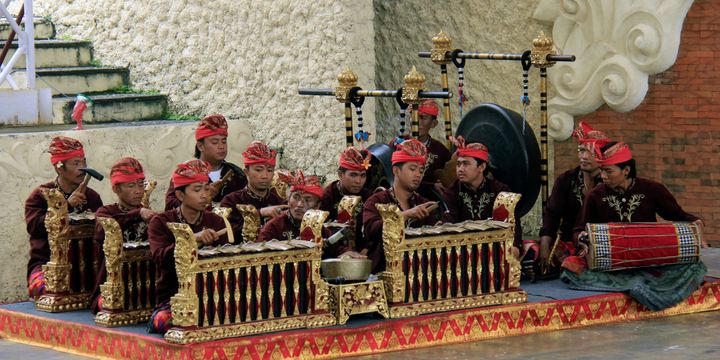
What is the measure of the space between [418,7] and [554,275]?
3.80 m

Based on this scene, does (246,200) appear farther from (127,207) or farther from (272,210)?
(127,207)

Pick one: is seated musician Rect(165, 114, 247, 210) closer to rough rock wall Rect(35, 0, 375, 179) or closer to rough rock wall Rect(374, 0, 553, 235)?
rough rock wall Rect(35, 0, 375, 179)

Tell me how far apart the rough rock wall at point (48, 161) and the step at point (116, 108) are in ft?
2.96

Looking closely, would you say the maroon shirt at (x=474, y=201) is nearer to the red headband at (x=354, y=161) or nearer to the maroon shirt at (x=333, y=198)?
the maroon shirt at (x=333, y=198)

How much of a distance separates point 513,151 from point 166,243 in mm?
2970

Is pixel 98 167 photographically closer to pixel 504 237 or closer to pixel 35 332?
pixel 35 332

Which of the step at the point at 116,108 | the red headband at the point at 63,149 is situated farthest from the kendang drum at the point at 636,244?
the step at the point at 116,108

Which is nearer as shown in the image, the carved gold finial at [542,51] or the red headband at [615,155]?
the red headband at [615,155]

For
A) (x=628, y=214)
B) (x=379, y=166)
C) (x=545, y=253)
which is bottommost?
(x=545, y=253)

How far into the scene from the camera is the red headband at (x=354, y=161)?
34.0 feet

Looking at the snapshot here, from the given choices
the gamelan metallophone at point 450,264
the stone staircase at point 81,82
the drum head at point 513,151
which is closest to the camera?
the gamelan metallophone at point 450,264

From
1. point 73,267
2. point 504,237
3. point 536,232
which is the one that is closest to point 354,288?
point 504,237

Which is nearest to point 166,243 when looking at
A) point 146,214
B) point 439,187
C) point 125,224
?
point 146,214

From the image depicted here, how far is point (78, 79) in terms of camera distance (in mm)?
14281
